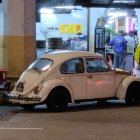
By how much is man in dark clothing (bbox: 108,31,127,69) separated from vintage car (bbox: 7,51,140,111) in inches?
219

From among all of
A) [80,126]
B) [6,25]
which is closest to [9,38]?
[6,25]

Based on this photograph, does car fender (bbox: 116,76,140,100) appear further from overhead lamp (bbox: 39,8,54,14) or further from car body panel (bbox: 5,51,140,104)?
overhead lamp (bbox: 39,8,54,14)

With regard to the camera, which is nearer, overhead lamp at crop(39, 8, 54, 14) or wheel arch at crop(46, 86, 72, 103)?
wheel arch at crop(46, 86, 72, 103)

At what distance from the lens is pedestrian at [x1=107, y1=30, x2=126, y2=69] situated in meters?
20.8

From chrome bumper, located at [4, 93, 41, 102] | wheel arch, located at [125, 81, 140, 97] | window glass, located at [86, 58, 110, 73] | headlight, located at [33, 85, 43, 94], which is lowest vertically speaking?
chrome bumper, located at [4, 93, 41, 102]

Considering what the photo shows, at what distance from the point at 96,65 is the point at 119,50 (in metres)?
6.20

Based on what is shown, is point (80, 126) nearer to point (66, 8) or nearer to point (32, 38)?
point (32, 38)

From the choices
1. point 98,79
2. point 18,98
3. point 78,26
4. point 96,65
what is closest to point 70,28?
point 78,26

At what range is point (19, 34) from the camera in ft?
58.7

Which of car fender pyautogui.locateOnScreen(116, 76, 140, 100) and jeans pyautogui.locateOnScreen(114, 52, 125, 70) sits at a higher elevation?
jeans pyautogui.locateOnScreen(114, 52, 125, 70)

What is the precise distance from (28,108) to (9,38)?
416cm

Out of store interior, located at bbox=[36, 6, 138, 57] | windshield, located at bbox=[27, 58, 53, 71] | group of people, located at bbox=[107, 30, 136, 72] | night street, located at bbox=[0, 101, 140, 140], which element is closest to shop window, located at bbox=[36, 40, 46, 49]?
store interior, located at bbox=[36, 6, 138, 57]

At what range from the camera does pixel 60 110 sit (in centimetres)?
1397

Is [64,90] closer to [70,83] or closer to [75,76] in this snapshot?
[70,83]
